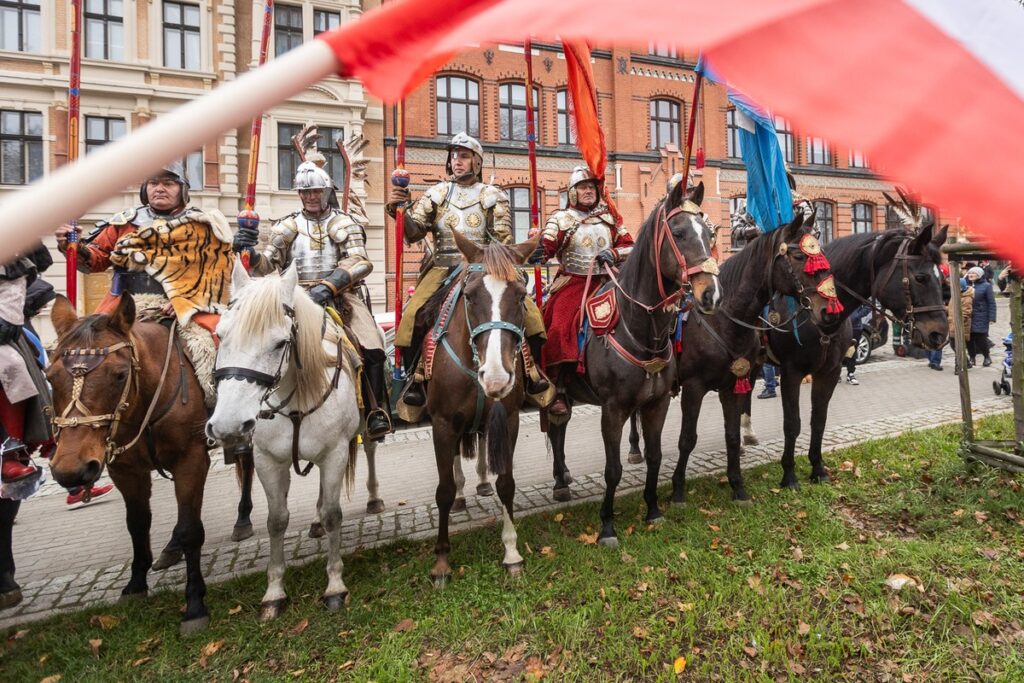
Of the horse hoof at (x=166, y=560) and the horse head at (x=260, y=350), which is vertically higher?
the horse head at (x=260, y=350)

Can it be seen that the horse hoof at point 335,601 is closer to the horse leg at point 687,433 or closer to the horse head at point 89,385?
the horse head at point 89,385

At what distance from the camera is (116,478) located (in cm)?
376

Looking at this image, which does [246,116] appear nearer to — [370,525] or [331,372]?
[331,372]

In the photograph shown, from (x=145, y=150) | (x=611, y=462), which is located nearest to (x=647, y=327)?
(x=611, y=462)

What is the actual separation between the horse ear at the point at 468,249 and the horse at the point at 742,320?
2.40 m

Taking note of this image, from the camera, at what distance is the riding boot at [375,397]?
4.45 metres

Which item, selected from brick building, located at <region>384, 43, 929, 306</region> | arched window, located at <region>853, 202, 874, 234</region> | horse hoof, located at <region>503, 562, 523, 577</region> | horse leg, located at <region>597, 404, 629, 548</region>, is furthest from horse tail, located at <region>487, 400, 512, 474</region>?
arched window, located at <region>853, 202, 874, 234</region>

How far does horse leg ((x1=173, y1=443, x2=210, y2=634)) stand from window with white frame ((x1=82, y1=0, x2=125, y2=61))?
1863 cm

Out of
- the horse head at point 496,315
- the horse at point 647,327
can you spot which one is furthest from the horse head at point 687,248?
the horse head at point 496,315

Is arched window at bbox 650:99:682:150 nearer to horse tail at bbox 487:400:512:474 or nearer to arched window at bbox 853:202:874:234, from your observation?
arched window at bbox 853:202:874:234

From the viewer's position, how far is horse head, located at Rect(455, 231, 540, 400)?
333cm

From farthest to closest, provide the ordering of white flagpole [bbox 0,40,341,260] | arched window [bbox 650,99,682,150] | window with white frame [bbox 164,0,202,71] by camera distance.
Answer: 1. arched window [bbox 650,99,682,150]
2. window with white frame [bbox 164,0,202,71]
3. white flagpole [bbox 0,40,341,260]

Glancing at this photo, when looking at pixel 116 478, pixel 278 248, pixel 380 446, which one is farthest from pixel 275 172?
pixel 116 478

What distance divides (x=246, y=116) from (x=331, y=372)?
10.8 ft
